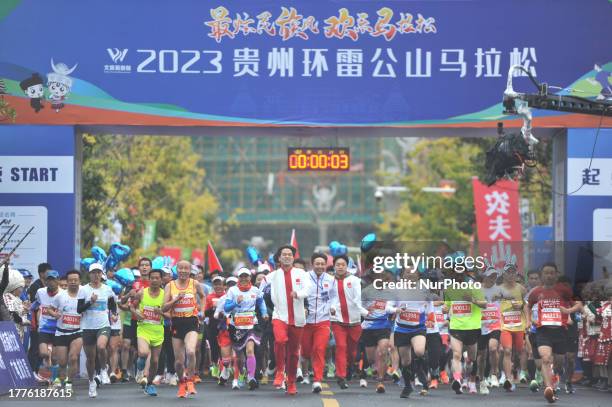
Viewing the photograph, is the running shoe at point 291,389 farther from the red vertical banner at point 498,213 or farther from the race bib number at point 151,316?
the red vertical banner at point 498,213

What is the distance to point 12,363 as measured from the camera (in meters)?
19.3

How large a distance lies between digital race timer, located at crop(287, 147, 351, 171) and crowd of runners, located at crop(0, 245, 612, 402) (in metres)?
2.37

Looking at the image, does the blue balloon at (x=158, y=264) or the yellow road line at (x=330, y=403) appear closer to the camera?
the yellow road line at (x=330, y=403)

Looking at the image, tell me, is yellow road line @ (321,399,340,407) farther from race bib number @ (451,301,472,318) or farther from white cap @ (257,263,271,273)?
white cap @ (257,263,271,273)

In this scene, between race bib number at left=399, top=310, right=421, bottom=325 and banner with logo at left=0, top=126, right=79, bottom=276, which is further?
banner with logo at left=0, top=126, right=79, bottom=276

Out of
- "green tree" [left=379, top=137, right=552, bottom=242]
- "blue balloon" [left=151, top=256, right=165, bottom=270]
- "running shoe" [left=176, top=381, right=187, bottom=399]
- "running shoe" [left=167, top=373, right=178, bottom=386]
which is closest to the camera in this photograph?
"running shoe" [left=176, top=381, right=187, bottom=399]

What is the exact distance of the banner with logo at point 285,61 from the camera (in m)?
24.8

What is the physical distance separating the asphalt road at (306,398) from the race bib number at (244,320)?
39.6 inches

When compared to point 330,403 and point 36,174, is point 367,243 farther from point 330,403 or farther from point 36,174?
point 36,174

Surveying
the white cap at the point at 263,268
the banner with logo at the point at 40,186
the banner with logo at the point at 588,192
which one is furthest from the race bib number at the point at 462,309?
the banner with logo at the point at 40,186

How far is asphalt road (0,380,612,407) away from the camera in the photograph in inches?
701

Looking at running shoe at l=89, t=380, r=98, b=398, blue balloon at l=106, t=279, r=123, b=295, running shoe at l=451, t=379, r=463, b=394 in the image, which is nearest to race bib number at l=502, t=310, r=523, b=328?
running shoe at l=451, t=379, r=463, b=394

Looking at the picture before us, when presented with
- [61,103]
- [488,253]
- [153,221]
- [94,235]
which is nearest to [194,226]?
[153,221]

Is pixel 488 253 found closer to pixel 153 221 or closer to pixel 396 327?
pixel 396 327
